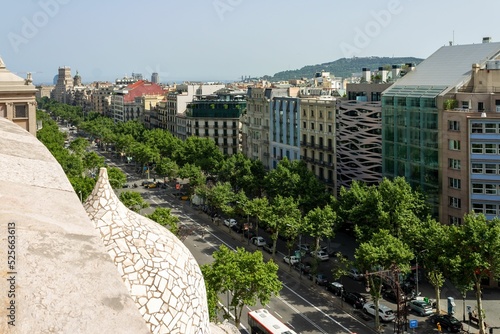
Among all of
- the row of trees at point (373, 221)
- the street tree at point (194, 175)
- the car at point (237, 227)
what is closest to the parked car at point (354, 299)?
the row of trees at point (373, 221)

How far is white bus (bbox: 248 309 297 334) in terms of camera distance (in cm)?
3812

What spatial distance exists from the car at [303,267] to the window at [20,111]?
28.7 meters

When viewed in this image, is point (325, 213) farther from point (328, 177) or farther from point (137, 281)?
point (137, 281)

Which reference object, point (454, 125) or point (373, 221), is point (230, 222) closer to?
point (373, 221)

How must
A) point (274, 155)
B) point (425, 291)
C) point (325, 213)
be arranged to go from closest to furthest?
1. point (425, 291)
2. point (325, 213)
3. point (274, 155)

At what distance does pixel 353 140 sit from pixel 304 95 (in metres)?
24.7

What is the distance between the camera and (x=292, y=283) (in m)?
53.5

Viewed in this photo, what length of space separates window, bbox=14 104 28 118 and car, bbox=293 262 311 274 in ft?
94.3

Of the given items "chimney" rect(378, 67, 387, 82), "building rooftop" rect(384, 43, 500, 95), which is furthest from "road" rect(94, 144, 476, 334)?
"chimney" rect(378, 67, 387, 82)

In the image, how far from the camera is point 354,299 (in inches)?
1850

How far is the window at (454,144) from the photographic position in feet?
177

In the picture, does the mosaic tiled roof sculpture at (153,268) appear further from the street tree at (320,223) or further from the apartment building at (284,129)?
the apartment building at (284,129)

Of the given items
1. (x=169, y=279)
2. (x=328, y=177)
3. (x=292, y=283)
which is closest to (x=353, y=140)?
(x=328, y=177)

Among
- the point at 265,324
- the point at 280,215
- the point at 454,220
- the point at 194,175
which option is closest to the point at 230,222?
the point at 280,215
